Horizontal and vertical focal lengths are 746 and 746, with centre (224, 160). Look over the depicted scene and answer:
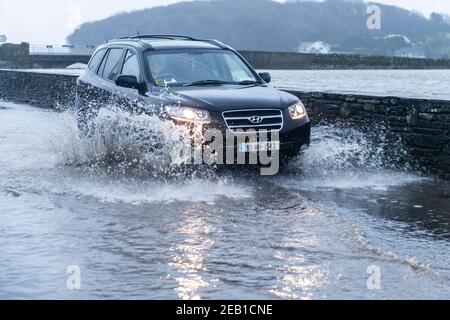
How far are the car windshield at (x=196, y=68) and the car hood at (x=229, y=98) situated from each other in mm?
368

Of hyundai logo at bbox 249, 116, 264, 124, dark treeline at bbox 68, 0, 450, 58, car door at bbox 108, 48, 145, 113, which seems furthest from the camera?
dark treeline at bbox 68, 0, 450, 58

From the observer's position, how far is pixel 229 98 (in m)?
9.09

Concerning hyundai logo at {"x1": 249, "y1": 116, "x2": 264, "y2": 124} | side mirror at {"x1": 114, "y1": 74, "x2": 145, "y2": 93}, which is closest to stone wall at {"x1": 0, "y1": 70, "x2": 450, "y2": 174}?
hyundai logo at {"x1": 249, "y1": 116, "x2": 264, "y2": 124}

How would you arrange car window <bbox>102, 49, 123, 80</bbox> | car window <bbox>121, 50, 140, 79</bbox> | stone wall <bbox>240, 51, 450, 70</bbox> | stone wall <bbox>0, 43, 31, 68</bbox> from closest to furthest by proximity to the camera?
car window <bbox>121, 50, 140, 79</bbox> → car window <bbox>102, 49, 123, 80</bbox> → stone wall <bbox>0, 43, 31, 68</bbox> → stone wall <bbox>240, 51, 450, 70</bbox>

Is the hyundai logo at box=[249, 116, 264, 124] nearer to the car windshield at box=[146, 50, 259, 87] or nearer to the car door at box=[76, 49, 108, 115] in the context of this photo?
the car windshield at box=[146, 50, 259, 87]

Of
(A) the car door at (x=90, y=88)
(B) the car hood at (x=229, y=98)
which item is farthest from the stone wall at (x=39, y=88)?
(B) the car hood at (x=229, y=98)

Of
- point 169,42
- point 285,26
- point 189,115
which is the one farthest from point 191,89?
point 285,26

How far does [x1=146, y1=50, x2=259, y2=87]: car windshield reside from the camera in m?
9.88

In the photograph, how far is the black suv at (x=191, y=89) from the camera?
8.94 m

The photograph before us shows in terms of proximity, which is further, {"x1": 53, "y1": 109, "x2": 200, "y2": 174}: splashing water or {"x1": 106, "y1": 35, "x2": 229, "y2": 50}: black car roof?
{"x1": 106, "y1": 35, "x2": 229, "y2": 50}: black car roof

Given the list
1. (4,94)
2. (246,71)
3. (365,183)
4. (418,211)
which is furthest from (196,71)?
(4,94)

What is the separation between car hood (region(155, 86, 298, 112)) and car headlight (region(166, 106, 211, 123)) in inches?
2.8

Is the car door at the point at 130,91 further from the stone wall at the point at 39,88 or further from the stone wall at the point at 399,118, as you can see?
the stone wall at the point at 39,88
